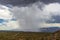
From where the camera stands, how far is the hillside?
261 centimetres

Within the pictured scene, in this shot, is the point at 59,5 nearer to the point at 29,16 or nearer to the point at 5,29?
the point at 29,16

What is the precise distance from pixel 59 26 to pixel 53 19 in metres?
0.14

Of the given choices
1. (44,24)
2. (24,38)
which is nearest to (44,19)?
(44,24)

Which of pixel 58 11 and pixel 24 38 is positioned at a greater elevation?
pixel 58 11

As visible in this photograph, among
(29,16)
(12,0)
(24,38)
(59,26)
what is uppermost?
(12,0)

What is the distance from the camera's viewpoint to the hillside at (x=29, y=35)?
2611 millimetres

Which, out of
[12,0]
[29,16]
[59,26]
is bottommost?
[59,26]

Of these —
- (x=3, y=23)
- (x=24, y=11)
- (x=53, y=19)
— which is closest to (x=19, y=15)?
(x=24, y=11)

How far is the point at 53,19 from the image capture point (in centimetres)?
272

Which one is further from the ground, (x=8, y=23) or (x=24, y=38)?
(x=8, y=23)

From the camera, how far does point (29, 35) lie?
8.57ft

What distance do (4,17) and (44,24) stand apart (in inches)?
24.7

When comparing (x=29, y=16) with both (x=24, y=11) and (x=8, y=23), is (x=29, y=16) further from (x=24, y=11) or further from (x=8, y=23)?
(x=8, y=23)

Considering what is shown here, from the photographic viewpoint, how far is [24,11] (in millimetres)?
2740
